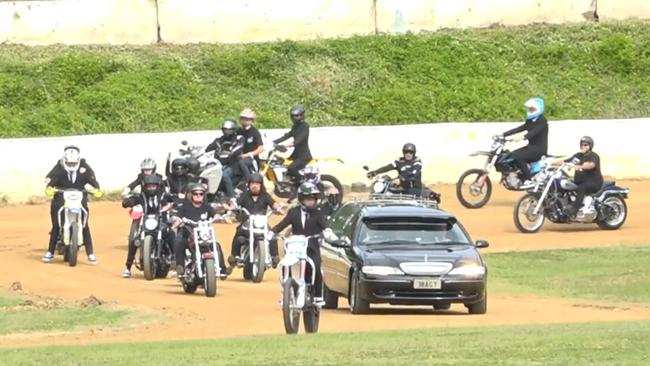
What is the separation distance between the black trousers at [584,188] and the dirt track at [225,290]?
1.92 ft

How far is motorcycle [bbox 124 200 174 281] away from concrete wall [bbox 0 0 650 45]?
59.9ft

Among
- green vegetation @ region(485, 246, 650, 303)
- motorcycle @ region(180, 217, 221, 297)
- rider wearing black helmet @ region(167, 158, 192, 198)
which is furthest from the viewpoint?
rider wearing black helmet @ region(167, 158, 192, 198)

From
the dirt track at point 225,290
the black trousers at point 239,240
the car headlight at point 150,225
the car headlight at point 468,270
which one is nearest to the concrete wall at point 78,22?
the dirt track at point 225,290

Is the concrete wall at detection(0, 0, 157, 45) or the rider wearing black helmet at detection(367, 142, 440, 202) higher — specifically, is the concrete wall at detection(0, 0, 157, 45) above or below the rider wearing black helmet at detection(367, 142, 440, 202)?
above

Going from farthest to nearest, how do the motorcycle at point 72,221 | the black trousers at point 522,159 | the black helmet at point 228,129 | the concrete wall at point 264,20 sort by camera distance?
the concrete wall at point 264,20 < the black trousers at point 522,159 < the black helmet at point 228,129 < the motorcycle at point 72,221

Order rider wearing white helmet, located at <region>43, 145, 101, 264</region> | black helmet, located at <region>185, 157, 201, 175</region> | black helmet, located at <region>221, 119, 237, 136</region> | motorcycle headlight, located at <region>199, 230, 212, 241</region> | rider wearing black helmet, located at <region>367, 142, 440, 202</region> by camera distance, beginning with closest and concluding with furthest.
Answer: motorcycle headlight, located at <region>199, 230, 212, 241</region> → rider wearing white helmet, located at <region>43, 145, 101, 264</region> → black helmet, located at <region>185, 157, 201, 175</region> → rider wearing black helmet, located at <region>367, 142, 440, 202</region> → black helmet, located at <region>221, 119, 237, 136</region>

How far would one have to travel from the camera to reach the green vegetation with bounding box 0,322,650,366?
48.3ft

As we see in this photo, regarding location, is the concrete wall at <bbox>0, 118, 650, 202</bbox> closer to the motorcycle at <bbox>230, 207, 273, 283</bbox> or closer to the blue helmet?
the blue helmet

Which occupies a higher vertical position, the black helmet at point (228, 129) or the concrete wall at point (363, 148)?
the black helmet at point (228, 129)

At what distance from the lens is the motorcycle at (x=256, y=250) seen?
25406 millimetres

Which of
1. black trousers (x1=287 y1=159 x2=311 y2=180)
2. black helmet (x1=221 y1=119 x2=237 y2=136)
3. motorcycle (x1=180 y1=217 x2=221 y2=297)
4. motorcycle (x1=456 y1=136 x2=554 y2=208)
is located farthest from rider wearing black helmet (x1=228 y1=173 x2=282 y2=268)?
motorcycle (x1=456 y1=136 x2=554 y2=208)

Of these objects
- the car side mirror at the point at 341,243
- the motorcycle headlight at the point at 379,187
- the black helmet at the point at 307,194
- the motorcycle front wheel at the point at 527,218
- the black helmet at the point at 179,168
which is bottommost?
→ the motorcycle front wheel at the point at 527,218

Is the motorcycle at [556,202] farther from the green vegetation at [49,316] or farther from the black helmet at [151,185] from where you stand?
the green vegetation at [49,316]

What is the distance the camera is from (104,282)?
25.4 metres
